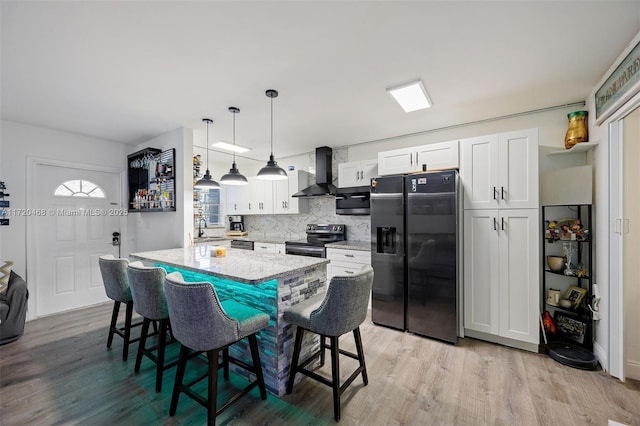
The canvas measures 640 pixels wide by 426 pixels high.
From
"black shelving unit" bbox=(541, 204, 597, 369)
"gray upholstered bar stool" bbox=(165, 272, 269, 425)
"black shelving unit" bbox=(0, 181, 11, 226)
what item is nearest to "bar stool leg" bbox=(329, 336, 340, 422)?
"gray upholstered bar stool" bbox=(165, 272, 269, 425)

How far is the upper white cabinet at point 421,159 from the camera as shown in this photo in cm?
302

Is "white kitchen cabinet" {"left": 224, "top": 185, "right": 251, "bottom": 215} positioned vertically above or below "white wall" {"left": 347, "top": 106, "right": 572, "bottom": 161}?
below

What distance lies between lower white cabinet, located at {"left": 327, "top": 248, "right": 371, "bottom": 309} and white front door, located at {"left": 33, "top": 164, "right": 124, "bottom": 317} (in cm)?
343

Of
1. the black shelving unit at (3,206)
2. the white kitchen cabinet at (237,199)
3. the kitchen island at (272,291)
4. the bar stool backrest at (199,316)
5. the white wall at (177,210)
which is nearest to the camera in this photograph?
the bar stool backrest at (199,316)

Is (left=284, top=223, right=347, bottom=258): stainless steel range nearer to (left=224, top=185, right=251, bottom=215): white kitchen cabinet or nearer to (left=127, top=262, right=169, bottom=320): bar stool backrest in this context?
(left=224, top=185, right=251, bottom=215): white kitchen cabinet

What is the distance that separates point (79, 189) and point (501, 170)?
549 cm

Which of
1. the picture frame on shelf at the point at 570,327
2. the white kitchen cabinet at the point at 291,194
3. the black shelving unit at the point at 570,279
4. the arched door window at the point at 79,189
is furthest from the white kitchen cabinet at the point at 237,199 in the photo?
the picture frame on shelf at the point at 570,327

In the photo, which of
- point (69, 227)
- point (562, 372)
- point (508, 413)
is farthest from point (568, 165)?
point (69, 227)

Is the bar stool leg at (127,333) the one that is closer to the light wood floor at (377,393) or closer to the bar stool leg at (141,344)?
the light wood floor at (377,393)

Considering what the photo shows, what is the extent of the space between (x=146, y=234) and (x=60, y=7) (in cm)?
332

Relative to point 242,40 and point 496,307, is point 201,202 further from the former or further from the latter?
point 496,307

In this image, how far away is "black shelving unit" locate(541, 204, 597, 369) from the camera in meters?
2.54

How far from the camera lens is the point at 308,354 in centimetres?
228

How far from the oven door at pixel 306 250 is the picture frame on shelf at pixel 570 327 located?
2738mm
